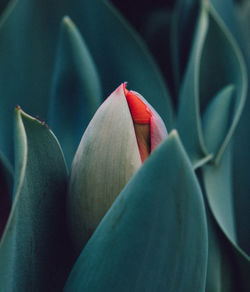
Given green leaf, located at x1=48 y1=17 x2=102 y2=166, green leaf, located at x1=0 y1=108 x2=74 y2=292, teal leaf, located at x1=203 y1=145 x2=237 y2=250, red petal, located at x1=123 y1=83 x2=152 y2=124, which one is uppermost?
green leaf, located at x1=48 y1=17 x2=102 y2=166

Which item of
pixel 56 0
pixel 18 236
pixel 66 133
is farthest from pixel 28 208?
pixel 56 0

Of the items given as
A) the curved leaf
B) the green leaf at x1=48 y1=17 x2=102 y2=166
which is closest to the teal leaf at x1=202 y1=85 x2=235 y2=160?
the curved leaf

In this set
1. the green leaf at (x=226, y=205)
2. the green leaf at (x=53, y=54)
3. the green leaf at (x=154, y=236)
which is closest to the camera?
the green leaf at (x=154, y=236)

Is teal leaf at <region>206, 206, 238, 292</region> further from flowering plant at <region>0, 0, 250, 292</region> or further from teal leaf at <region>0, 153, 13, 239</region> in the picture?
teal leaf at <region>0, 153, 13, 239</region>

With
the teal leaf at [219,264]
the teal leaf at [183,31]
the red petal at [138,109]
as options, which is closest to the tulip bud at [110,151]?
the red petal at [138,109]

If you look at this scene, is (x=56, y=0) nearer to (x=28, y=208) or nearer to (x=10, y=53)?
(x=10, y=53)

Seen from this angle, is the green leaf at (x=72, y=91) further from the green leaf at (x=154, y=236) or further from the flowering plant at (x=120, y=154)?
the green leaf at (x=154, y=236)

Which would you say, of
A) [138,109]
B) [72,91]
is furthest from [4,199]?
[138,109]
